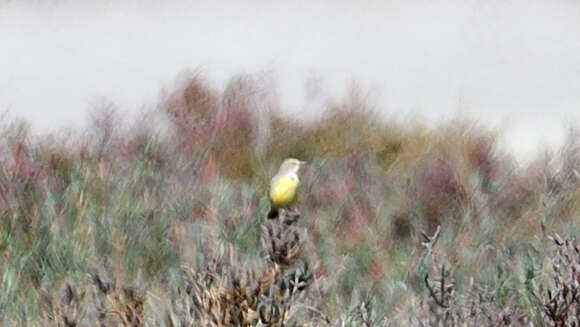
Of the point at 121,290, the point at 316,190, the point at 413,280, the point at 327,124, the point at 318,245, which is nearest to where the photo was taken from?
the point at 121,290

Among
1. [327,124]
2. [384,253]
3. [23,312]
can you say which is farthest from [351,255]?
[327,124]

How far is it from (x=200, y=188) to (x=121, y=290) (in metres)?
3.74

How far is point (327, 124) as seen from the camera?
1022 centimetres

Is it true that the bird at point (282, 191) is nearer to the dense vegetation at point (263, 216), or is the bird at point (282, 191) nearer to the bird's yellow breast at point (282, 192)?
the bird's yellow breast at point (282, 192)

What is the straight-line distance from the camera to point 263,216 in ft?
24.4

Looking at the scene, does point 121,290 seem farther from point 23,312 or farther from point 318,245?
point 318,245

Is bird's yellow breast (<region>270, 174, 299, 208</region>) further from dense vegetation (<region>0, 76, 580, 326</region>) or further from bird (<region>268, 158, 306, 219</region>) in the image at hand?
dense vegetation (<region>0, 76, 580, 326</region>)

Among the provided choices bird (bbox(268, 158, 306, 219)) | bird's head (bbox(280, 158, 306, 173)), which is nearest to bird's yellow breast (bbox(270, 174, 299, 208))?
bird (bbox(268, 158, 306, 219))

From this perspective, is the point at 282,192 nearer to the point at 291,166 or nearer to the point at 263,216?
the point at 291,166

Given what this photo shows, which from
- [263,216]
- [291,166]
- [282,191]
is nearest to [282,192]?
[282,191]

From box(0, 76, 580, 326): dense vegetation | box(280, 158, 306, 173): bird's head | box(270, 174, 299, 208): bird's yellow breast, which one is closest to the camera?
box(0, 76, 580, 326): dense vegetation

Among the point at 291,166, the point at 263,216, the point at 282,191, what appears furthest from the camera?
the point at 263,216

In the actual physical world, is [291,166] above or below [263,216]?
above

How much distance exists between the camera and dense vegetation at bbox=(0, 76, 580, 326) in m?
4.19
